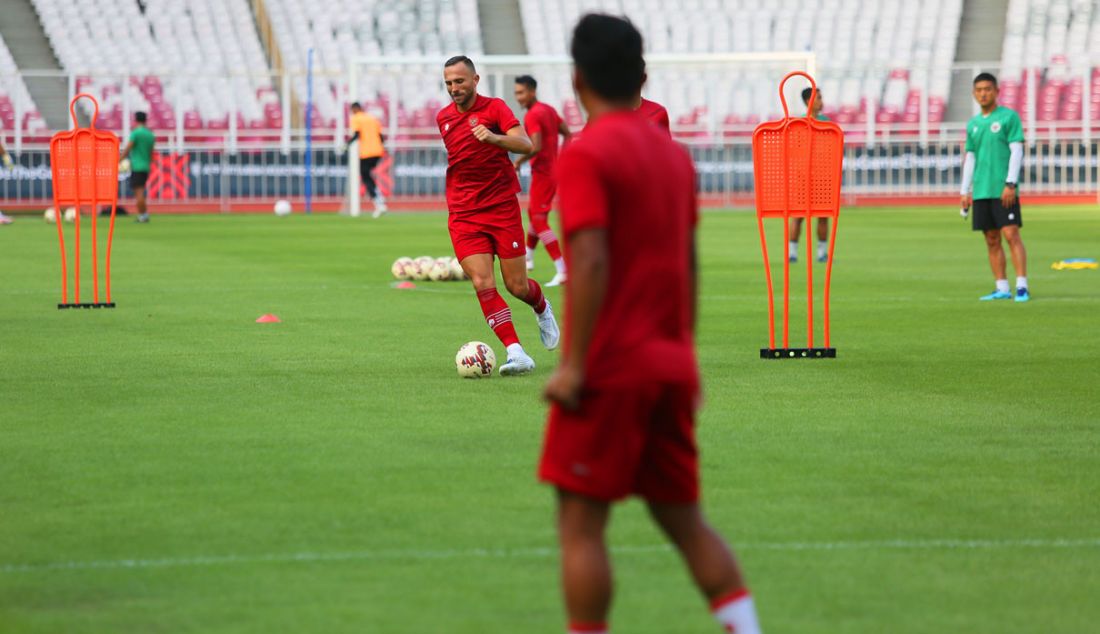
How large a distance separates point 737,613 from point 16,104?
34.9 metres

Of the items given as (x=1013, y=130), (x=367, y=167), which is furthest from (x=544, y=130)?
(x=367, y=167)

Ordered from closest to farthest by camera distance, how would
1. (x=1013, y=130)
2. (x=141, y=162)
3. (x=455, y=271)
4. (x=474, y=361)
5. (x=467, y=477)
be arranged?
(x=467, y=477) → (x=474, y=361) → (x=1013, y=130) → (x=455, y=271) → (x=141, y=162)

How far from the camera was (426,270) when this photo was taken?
19.2 m

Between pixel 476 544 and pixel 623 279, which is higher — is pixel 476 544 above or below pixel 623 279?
below

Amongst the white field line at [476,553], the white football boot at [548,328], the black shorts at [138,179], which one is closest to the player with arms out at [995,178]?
the white football boot at [548,328]

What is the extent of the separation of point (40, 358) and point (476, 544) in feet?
22.2

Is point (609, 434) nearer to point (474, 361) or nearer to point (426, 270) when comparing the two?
point (474, 361)

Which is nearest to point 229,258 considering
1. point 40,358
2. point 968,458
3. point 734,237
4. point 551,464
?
point 734,237

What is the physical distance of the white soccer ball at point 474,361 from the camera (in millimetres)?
10734

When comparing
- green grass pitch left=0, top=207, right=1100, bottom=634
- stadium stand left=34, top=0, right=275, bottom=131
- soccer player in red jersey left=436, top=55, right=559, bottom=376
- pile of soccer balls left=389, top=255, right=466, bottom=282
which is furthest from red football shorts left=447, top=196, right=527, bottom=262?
stadium stand left=34, top=0, right=275, bottom=131

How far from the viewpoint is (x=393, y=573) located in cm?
576

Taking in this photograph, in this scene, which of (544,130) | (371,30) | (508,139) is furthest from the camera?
(371,30)

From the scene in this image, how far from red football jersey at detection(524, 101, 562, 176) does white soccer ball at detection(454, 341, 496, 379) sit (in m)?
7.67

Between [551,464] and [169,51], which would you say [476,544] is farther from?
[169,51]
